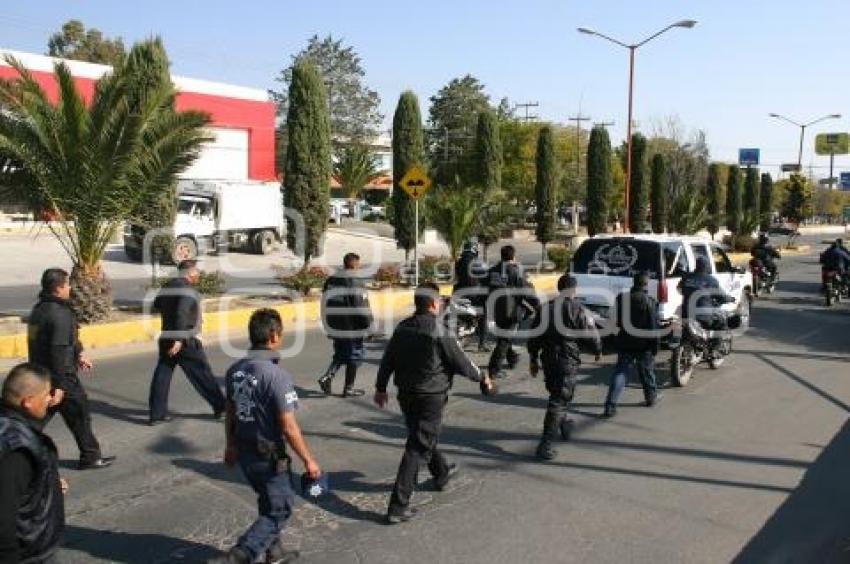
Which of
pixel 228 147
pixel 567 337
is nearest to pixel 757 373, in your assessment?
pixel 567 337

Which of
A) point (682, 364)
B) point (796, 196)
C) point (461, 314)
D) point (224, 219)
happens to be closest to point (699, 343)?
point (682, 364)

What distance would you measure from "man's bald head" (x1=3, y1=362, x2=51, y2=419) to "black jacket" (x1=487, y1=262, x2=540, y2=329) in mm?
7875

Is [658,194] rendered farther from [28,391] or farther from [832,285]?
[28,391]

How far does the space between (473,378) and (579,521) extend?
47.8 inches

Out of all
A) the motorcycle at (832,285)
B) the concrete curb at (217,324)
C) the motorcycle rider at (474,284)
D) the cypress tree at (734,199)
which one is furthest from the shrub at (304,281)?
the cypress tree at (734,199)

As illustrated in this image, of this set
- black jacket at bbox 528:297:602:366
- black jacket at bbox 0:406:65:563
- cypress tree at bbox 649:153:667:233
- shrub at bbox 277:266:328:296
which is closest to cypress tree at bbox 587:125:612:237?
cypress tree at bbox 649:153:667:233

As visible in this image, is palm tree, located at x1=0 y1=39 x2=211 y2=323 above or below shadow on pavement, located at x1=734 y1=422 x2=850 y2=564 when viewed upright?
above

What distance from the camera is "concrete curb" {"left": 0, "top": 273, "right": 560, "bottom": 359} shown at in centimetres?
1212

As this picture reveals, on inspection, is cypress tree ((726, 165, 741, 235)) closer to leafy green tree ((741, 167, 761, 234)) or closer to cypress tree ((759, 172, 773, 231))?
leafy green tree ((741, 167, 761, 234))

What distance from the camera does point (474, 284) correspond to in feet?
43.2

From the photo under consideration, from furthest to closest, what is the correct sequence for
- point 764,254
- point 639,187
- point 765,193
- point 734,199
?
point 765,193, point 734,199, point 639,187, point 764,254

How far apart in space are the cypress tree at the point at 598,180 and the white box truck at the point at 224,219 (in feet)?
37.5

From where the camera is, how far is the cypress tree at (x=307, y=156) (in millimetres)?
18422

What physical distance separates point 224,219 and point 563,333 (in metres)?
24.6
